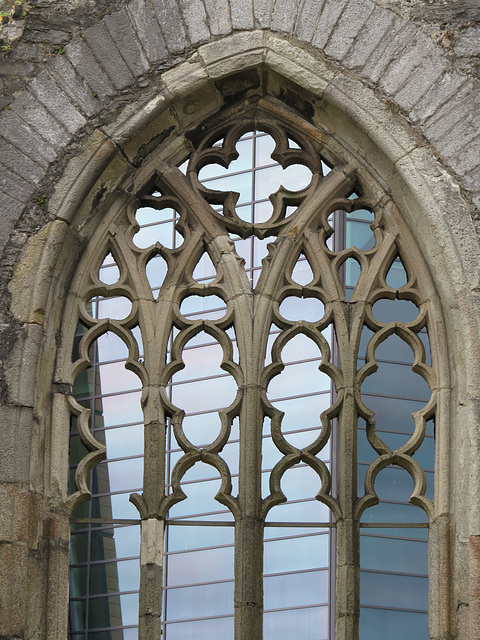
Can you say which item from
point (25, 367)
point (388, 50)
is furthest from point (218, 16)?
point (25, 367)

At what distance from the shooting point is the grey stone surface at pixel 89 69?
335 inches

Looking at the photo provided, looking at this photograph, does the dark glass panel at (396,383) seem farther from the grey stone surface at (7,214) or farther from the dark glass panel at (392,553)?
the grey stone surface at (7,214)

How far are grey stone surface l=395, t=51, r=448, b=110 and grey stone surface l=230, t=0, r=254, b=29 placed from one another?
957 millimetres

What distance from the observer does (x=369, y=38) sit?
852 cm

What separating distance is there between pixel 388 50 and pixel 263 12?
755mm

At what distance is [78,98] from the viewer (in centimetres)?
851

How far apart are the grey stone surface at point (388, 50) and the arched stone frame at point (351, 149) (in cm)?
11

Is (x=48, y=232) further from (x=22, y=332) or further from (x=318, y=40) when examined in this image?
(x=318, y=40)

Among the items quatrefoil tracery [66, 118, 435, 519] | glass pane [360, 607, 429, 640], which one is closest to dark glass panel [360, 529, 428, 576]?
glass pane [360, 607, 429, 640]

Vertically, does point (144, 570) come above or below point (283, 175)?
below

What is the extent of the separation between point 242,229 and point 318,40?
45.0 inches

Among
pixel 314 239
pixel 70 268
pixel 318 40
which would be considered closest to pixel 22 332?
pixel 70 268

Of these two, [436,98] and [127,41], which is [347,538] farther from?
[127,41]

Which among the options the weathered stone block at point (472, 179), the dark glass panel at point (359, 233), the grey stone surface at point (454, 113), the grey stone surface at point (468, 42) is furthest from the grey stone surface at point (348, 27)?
the dark glass panel at point (359, 233)
